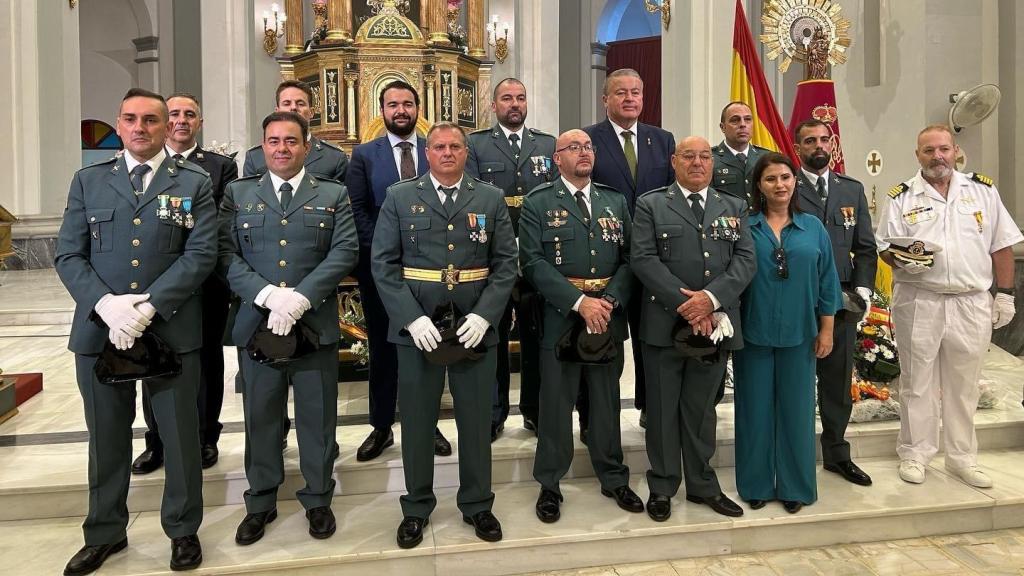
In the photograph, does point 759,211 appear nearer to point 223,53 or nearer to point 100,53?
point 223,53

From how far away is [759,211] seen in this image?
3490 mm

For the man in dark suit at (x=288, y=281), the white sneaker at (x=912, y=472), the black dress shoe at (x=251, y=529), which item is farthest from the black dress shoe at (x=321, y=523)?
the white sneaker at (x=912, y=472)

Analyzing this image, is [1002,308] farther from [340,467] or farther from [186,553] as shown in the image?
[186,553]

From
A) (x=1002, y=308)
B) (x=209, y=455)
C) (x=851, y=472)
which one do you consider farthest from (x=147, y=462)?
(x=1002, y=308)

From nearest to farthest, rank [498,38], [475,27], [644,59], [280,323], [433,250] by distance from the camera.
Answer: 1. [280,323]
2. [433,250]
3. [475,27]
4. [498,38]
5. [644,59]

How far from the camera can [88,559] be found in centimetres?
289

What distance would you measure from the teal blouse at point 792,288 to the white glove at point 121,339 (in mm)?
2445

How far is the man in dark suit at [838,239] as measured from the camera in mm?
3711

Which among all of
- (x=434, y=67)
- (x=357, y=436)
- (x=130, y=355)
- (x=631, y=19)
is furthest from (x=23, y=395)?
(x=631, y=19)

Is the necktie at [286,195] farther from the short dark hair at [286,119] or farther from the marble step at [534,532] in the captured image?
the marble step at [534,532]

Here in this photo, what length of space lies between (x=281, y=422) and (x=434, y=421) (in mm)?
614

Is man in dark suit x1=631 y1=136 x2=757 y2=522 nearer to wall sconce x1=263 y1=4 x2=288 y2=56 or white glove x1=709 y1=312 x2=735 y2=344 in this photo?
white glove x1=709 y1=312 x2=735 y2=344

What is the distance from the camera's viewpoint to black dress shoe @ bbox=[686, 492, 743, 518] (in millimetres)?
3361

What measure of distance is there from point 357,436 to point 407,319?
1287 millimetres
